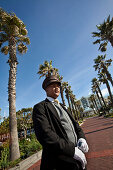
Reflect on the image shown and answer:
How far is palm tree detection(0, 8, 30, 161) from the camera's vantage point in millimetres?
6136

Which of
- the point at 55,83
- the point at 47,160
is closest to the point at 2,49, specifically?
the point at 55,83

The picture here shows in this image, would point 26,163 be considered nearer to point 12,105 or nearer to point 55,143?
point 12,105

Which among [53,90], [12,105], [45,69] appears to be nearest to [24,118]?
[45,69]

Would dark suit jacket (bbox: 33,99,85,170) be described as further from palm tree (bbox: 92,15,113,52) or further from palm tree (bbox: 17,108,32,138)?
palm tree (bbox: 17,108,32,138)

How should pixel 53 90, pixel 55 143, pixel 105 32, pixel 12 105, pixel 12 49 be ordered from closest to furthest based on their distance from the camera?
1. pixel 55 143
2. pixel 53 90
3. pixel 12 105
4. pixel 12 49
5. pixel 105 32

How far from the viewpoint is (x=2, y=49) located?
33.9ft

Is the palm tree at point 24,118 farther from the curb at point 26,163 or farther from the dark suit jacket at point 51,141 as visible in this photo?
the dark suit jacket at point 51,141

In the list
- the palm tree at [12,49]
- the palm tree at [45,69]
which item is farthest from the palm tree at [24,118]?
the palm tree at [12,49]

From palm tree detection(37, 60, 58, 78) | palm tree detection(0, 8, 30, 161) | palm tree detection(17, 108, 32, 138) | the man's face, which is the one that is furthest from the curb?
palm tree detection(17, 108, 32, 138)

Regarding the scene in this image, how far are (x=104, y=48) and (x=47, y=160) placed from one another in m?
17.1

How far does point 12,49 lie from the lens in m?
8.49

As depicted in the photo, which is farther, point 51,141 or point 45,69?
point 45,69

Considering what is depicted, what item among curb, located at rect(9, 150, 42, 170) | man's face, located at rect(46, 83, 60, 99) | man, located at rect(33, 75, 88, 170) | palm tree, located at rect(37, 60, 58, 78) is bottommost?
curb, located at rect(9, 150, 42, 170)

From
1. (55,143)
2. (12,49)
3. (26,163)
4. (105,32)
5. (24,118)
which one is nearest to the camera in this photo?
(55,143)
